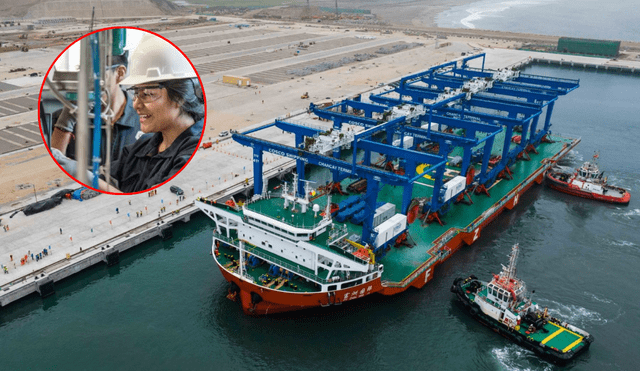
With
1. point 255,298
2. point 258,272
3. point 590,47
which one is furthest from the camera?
point 590,47

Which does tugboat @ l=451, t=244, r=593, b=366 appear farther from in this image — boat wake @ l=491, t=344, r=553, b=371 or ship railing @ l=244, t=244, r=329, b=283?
ship railing @ l=244, t=244, r=329, b=283

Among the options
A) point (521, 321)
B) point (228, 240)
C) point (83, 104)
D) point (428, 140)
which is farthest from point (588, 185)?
point (83, 104)

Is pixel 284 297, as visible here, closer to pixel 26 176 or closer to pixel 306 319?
pixel 306 319

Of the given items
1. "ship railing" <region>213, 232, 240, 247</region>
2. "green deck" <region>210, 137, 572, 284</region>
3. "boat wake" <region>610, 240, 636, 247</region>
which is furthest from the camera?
"boat wake" <region>610, 240, 636, 247</region>

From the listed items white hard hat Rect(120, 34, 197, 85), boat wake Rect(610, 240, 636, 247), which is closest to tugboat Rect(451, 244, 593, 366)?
boat wake Rect(610, 240, 636, 247)

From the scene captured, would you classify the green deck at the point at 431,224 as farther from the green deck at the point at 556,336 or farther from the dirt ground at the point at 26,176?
the dirt ground at the point at 26,176

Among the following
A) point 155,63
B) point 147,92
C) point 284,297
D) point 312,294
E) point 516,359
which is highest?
point 155,63

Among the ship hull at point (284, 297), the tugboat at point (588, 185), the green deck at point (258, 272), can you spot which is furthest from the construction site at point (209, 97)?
the tugboat at point (588, 185)
